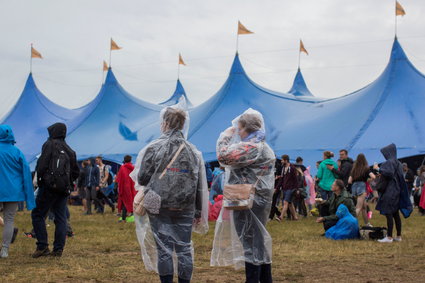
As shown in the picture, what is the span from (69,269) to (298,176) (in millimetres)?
8047

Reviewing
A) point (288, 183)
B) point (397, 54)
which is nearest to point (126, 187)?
point (288, 183)

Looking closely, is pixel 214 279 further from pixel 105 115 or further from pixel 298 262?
pixel 105 115

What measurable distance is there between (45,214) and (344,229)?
4.43 metres

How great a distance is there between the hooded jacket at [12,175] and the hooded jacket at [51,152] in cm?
18

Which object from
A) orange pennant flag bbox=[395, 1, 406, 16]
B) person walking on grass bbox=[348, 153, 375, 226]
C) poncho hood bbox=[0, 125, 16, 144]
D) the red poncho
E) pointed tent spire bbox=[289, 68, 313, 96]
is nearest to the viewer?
poncho hood bbox=[0, 125, 16, 144]

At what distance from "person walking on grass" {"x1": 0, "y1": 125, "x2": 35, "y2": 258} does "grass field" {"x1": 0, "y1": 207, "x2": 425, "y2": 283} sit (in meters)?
0.41

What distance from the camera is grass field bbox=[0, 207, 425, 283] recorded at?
18.9 ft

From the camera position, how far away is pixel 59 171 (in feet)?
21.8

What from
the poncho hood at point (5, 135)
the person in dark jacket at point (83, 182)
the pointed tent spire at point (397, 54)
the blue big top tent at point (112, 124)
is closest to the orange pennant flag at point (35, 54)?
the blue big top tent at point (112, 124)

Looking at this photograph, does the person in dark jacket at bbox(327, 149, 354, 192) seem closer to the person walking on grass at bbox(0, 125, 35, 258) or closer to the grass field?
the grass field

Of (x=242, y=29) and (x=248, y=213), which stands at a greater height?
(x=242, y=29)

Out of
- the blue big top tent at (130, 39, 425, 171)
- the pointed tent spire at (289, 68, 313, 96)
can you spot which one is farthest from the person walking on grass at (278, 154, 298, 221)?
the pointed tent spire at (289, 68, 313, 96)

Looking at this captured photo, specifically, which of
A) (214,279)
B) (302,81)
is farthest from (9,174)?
(302,81)

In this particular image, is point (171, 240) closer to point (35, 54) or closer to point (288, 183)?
point (288, 183)
